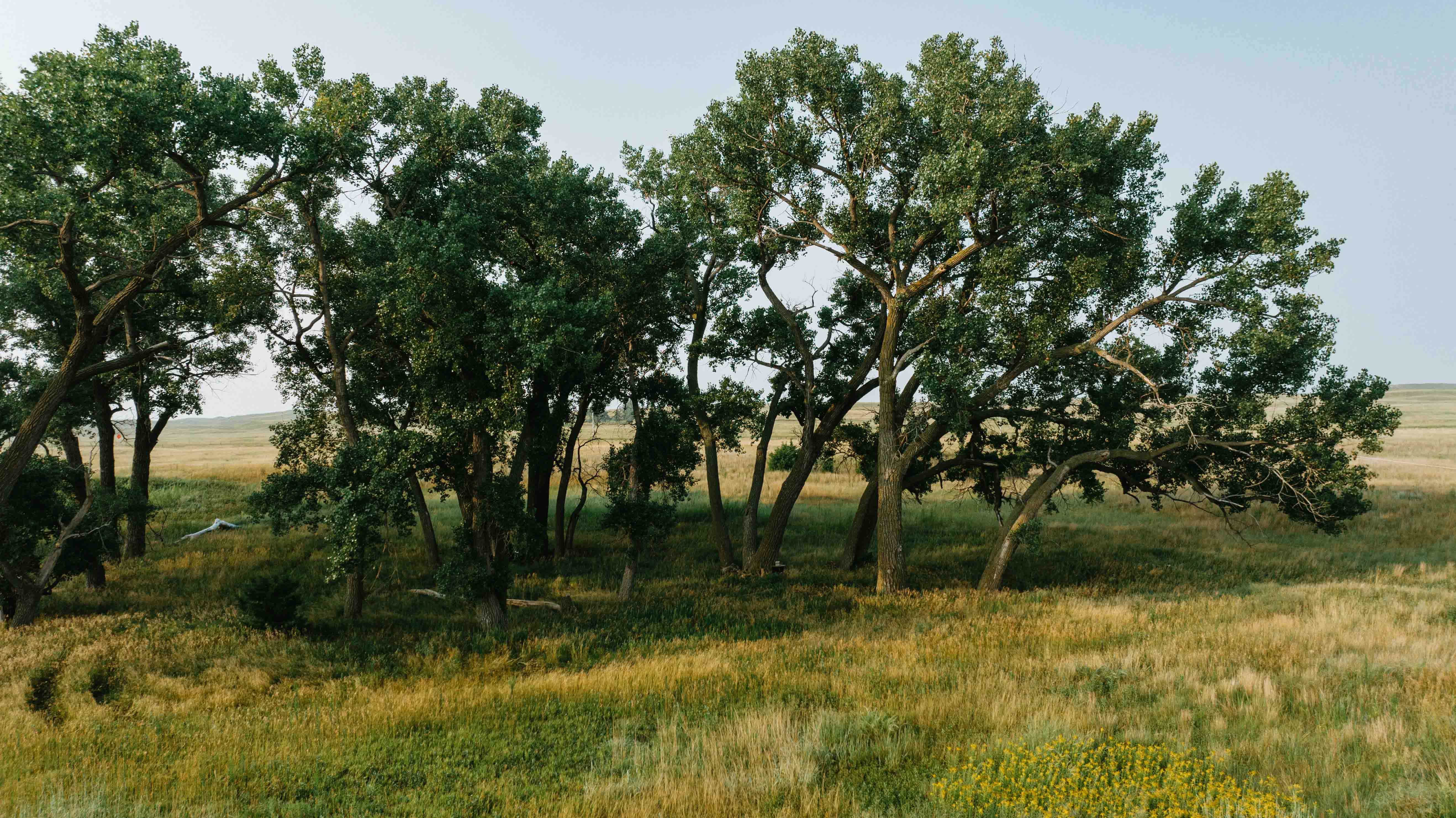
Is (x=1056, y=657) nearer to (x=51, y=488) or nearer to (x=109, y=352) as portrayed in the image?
(x=51, y=488)

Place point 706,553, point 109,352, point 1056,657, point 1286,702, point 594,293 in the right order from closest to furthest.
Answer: point 1286,702
point 1056,657
point 594,293
point 109,352
point 706,553

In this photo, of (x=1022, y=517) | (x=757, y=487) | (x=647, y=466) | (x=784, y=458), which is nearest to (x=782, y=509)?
(x=757, y=487)

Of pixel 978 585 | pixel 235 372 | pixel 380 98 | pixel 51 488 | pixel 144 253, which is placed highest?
pixel 380 98

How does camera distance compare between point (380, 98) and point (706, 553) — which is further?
point (706, 553)

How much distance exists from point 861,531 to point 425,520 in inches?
555

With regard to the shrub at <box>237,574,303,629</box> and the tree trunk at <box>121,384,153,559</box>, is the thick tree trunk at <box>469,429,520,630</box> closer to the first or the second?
the shrub at <box>237,574,303,629</box>

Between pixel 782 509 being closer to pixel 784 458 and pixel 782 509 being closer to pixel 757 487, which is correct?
pixel 757 487

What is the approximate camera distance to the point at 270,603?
16078 millimetres

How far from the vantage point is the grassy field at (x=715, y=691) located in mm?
8008

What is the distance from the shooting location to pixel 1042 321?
18.2 metres

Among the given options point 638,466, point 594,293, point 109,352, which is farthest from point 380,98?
point 109,352

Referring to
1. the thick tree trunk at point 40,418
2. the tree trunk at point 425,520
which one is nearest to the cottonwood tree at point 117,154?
the thick tree trunk at point 40,418

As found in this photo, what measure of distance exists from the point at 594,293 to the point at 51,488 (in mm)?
14648

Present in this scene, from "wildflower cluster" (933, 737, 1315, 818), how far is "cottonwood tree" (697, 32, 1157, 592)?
12228 mm
